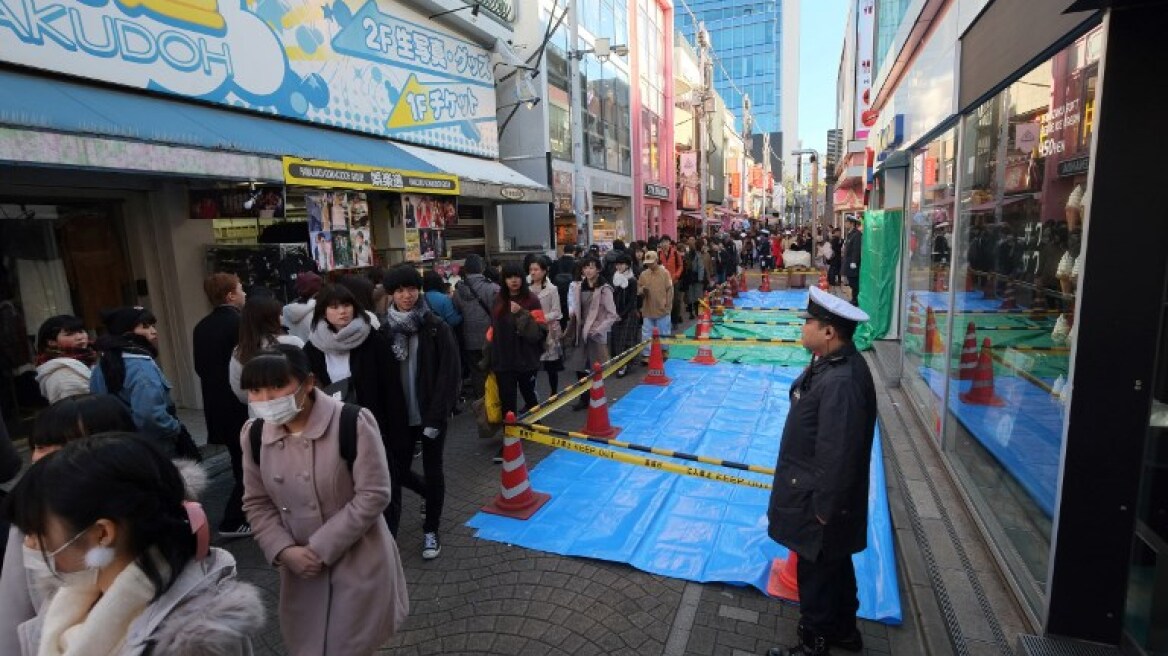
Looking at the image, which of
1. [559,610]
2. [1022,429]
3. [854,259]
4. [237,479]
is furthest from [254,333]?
[854,259]

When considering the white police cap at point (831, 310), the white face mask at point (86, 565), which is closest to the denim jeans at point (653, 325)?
the white police cap at point (831, 310)

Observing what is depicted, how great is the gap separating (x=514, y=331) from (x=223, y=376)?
245cm

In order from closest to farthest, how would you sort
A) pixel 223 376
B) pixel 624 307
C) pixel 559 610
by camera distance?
1. pixel 559 610
2. pixel 223 376
3. pixel 624 307

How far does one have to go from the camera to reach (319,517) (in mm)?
2457

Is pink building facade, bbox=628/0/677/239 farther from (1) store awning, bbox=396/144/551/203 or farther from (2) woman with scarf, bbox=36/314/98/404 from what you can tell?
(2) woman with scarf, bbox=36/314/98/404

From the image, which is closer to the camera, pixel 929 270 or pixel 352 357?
pixel 352 357

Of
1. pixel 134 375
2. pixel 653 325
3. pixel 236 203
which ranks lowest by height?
pixel 653 325

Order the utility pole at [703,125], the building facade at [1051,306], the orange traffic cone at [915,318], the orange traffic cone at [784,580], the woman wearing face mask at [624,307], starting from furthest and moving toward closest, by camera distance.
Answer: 1. the utility pole at [703,125]
2. the woman wearing face mask at [624,307]
3. the orange traffic cone at [915,318]
4. the orange traffic cone at [784,580]
5. the building facade at [1051,306]

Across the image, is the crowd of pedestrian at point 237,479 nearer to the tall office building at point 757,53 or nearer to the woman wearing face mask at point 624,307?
the woman wearing face mask at point 624,307

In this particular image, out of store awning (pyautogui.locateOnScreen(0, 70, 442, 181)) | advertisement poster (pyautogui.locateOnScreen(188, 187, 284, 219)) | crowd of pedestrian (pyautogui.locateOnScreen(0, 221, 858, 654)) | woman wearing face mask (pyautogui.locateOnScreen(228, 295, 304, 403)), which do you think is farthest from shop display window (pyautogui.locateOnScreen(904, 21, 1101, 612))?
advertisement poster (pyautogui.locateOnScreen(188, 187, 284, 219))

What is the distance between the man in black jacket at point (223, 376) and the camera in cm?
448

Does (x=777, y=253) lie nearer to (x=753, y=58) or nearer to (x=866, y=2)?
(x=866, y=2)

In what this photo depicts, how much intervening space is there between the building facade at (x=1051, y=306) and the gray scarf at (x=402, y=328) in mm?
3758

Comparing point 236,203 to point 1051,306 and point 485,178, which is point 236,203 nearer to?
point 485,178
